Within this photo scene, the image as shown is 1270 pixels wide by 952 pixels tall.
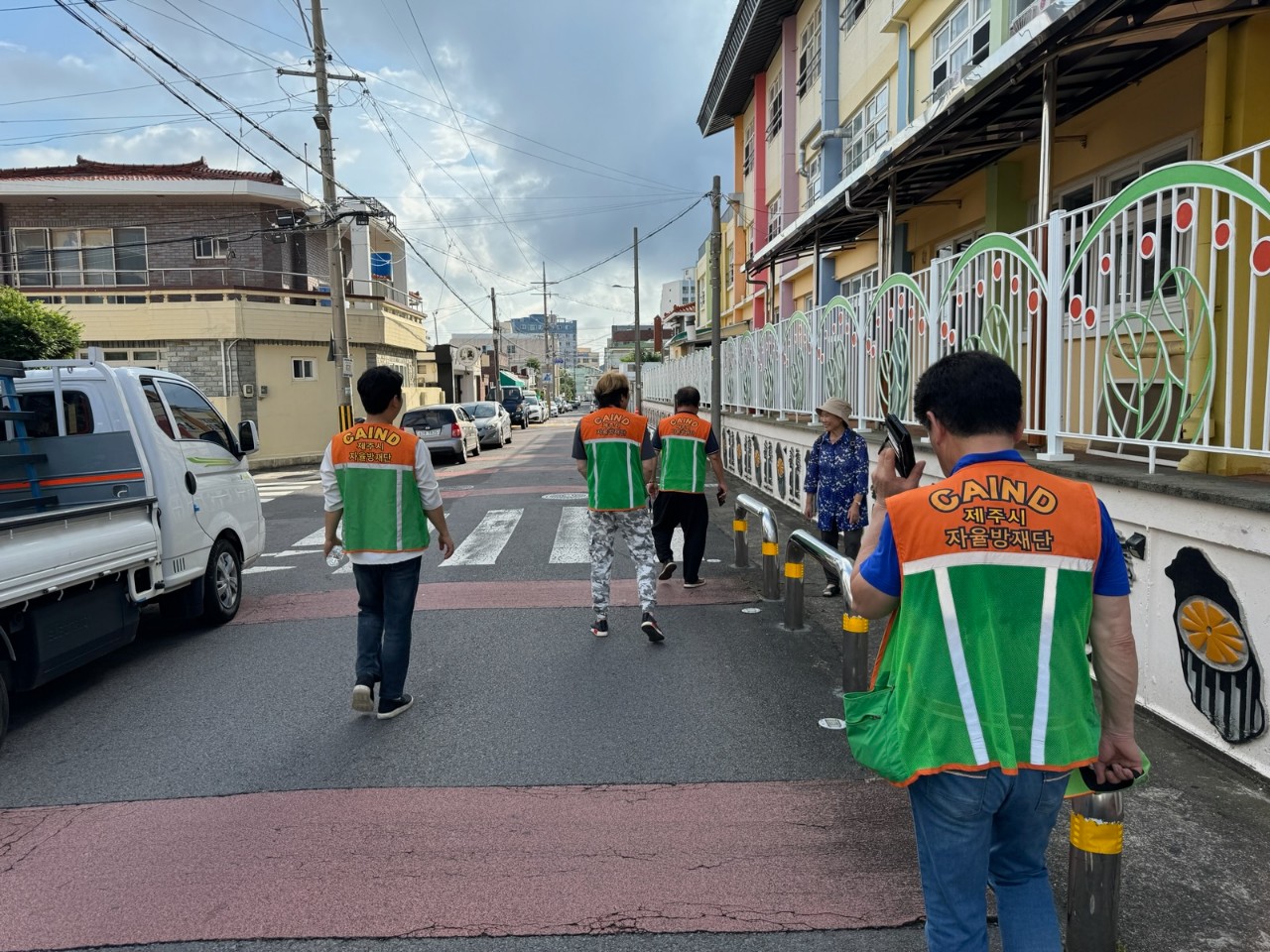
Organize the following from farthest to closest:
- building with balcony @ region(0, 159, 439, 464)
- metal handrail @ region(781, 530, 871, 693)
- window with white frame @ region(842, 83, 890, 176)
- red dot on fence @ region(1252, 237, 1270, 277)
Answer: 1. building with balcony @ region(0, 159, 439, 464)
2. window with white frame @ region(842, 83, 890, 176)
3. metal handrail @ region(781, 530, 871, 693)
4. red dot on fence @ region(1252, 237, 1270, 277)

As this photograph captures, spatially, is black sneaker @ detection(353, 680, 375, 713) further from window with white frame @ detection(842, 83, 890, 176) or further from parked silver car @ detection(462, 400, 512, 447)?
parked silver car @ detection(462, 400, 512, 447)

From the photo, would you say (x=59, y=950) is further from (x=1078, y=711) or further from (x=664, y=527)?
(x=664, y=527)

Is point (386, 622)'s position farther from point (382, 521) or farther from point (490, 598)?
point (490, 598)

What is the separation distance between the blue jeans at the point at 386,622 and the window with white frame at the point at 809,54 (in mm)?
17311

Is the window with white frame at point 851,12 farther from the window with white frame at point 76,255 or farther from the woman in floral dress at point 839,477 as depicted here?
the window with white frame at point 76,255

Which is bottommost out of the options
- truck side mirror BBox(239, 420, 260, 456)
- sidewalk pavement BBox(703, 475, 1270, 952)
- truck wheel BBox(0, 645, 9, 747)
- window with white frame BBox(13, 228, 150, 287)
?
sidewalk pavement BBox(703, 475, 1270, 952)

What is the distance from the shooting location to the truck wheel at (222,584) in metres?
7.02

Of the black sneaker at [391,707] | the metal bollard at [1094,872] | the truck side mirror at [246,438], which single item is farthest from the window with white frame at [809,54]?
the metal bollard at [1094,872]

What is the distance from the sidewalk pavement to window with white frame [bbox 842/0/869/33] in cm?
1548

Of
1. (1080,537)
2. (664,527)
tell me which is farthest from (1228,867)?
(664,527)

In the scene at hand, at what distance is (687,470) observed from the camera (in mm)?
7672

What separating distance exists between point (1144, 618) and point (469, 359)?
38.8 metres

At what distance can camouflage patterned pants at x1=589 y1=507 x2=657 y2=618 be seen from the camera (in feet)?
21.3

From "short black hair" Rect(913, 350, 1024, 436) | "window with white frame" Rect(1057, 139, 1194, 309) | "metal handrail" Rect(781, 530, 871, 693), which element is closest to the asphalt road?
"metal handrail" Rect(781, 530, 871, 693)
